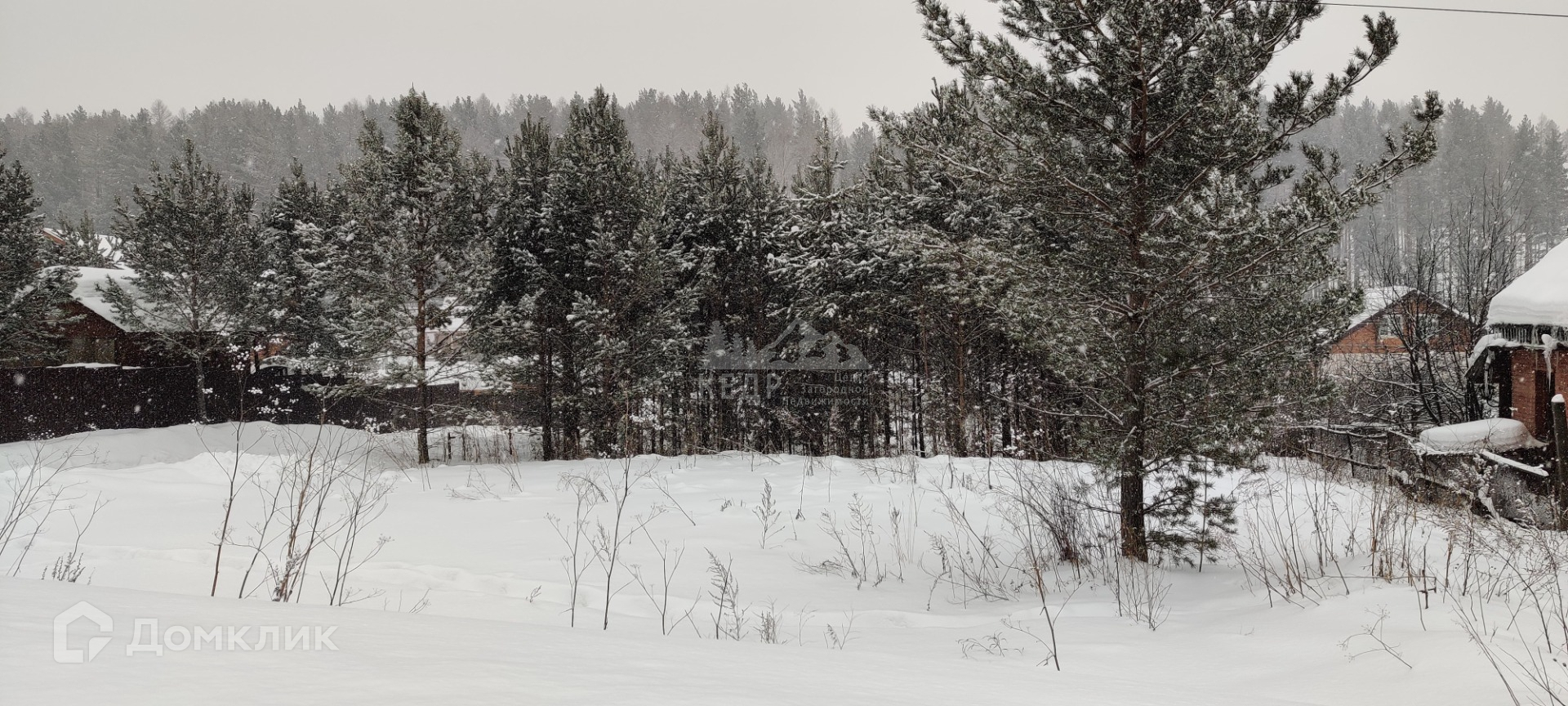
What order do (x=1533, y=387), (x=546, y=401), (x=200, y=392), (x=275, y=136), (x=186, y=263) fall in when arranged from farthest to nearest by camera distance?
(x=275, y=136) → (x=200, y=392) → (x=186, y=263) → (x=546, y=401) → (x=1533, y=387)

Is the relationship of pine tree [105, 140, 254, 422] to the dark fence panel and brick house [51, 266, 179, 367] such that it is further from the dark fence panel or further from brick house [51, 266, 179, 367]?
brick house [51, 266, 179, 367]

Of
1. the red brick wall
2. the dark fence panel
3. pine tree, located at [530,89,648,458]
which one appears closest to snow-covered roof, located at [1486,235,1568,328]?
the red brick wall

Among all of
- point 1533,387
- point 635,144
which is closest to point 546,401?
point 1533,387

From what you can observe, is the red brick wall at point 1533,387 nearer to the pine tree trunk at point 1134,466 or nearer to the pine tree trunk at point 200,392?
the pine tree trunk at point 1134,466

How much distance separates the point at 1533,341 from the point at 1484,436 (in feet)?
4.91

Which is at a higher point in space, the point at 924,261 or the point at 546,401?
the point at 924,261

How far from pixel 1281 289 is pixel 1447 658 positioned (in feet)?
10.9

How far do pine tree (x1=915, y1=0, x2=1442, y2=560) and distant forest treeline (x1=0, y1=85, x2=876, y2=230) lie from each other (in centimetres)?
2918

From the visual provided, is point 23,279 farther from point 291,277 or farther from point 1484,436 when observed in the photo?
point 1484,436

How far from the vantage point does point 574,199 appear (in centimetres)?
1641

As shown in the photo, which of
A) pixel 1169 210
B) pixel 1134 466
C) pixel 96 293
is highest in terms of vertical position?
pixel 96 293

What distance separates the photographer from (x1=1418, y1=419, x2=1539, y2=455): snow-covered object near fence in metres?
10.9

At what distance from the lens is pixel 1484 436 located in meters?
11.0

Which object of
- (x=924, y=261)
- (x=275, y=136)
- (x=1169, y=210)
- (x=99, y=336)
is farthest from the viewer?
(x=275, y=136)
